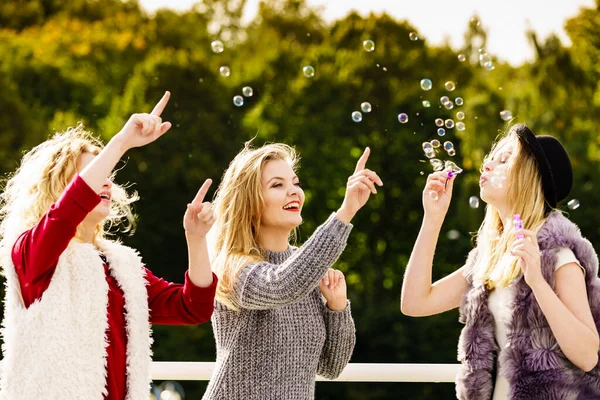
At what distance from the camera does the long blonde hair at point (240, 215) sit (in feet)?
10.2

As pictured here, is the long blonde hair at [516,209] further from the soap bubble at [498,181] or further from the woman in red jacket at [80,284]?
the woman in red jacket at [80,284]

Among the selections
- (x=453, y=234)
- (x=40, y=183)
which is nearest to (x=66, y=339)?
(x=40, y=183)

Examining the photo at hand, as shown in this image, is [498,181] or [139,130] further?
[498,181]

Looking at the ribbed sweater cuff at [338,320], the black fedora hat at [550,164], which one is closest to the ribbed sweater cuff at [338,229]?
the ribbed sweater cuff at [338,320]

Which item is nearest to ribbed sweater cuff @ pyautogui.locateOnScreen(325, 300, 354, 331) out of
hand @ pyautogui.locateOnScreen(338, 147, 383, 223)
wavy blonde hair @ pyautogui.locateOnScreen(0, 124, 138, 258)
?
hand @ pyautogui.locateOnScreen(338, 147, 383, 223)

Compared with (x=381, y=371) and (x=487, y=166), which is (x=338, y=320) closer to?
(x=381, y=371)

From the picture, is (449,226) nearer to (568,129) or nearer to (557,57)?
(568,129)

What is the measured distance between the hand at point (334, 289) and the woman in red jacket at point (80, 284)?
395mm

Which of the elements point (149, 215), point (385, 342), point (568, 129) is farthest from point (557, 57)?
point (149, 215)

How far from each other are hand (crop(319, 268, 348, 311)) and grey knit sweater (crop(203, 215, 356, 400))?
0.04 meters

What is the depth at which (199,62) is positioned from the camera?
1491 cm

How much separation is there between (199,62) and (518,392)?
41.2ft

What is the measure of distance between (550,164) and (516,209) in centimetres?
18

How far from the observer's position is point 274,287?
2.87 metres
